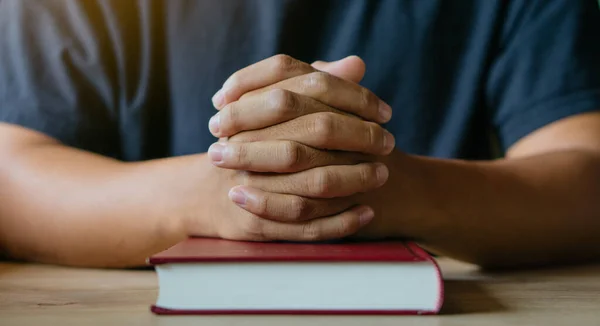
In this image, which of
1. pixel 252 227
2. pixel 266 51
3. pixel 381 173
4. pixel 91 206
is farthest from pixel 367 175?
pixel 266 51

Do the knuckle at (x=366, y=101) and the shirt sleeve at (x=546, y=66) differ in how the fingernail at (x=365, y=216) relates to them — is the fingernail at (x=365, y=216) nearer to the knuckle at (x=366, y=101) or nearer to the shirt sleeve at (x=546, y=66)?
the knuckle at (x=366, y=101)

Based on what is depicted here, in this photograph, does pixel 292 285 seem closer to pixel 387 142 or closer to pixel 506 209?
pixel 387 142

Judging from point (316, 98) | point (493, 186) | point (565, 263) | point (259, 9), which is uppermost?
point (259, 9)

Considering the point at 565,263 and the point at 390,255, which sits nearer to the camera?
the point at 390,255

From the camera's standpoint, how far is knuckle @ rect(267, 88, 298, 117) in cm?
54

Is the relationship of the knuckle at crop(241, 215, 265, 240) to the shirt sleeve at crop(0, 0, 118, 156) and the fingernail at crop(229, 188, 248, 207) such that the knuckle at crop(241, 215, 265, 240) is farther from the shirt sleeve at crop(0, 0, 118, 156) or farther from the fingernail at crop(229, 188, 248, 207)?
the shirt sleeve at crop(0, 0, 118, 156)

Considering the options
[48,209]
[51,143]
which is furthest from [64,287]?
[51,143]

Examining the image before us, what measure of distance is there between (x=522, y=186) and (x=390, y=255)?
315 millimetres

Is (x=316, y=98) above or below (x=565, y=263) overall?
above

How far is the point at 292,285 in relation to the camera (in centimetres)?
42

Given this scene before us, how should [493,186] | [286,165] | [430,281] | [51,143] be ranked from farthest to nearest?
1. [51,143]
2. [493,186]
3. [286,165]
4. [430,281]

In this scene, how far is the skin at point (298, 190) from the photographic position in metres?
0.54

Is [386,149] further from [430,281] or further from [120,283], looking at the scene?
[120,283]

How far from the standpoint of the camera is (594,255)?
0.69m
